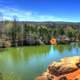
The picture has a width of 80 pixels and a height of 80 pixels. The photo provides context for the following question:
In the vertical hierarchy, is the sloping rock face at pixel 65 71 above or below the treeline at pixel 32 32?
below

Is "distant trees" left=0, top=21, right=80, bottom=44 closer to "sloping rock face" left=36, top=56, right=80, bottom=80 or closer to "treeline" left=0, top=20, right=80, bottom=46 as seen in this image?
"treeline" left=0, top=20, right=80, bottom=46

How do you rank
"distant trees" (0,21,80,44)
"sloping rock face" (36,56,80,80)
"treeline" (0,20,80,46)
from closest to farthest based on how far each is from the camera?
"sloping rock face" (36,56,80,80) < "distant trees" (0,21,80,44) < "treeline" (0,20,80,46)

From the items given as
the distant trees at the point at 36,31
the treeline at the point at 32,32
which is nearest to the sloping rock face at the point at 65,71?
the distant trees at the point at 36,31

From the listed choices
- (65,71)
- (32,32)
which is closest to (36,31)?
(32,32)

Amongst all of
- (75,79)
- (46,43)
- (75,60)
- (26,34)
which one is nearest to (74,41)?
(46,43)

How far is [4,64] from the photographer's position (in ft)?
36.2

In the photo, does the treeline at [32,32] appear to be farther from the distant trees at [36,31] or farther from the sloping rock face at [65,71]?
the sloping rock face at [65,71]

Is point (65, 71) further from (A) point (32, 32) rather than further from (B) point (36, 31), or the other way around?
(A) point (32, 32)

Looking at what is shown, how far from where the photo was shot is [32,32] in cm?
1839

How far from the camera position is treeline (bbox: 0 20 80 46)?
16672 mm

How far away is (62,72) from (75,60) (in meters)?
0.64

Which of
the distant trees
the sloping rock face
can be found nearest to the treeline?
the distant trees

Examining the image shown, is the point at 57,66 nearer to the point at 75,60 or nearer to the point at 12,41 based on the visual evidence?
the point at 75,60

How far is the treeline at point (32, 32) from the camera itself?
16.7 metres
